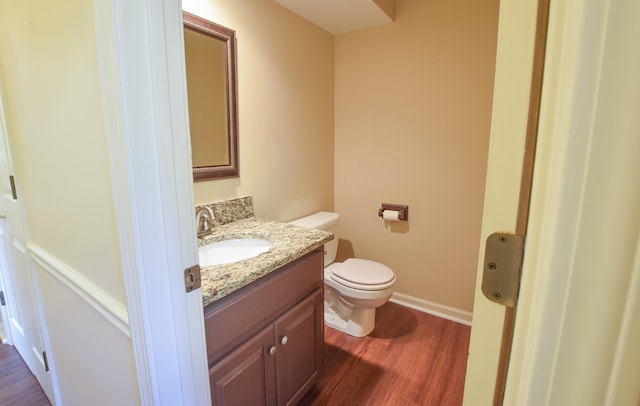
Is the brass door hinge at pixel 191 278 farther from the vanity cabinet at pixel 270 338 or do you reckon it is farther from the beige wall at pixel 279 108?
the beige wall at pixel 279 108

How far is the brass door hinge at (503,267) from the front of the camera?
1.23ft

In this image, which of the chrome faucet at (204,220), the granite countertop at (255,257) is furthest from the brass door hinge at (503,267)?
the chrome faucet at (204,220)

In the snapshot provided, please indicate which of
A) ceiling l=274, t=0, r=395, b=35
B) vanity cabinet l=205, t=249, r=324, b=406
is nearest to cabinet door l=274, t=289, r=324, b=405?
vanity cabinet l=205, t=249, r=324, b=406

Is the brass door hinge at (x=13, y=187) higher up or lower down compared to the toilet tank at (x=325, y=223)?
higher up

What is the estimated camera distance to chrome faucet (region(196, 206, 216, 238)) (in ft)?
4.71

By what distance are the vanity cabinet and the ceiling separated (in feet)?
4.90

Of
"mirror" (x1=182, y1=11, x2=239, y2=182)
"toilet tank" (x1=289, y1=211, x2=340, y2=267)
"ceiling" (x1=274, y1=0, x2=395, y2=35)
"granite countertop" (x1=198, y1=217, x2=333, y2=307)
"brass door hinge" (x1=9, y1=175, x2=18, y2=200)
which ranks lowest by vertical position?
"toilet tank" (x1=289, y1=211, x2=340, y2=267)

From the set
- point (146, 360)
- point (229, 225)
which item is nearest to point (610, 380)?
point (146, 360)

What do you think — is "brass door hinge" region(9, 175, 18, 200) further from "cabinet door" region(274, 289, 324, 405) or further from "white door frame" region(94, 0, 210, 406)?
"cabinet door" region(274, 289, 324, 405)

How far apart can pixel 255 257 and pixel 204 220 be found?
45 cm

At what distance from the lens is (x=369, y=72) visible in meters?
2.26

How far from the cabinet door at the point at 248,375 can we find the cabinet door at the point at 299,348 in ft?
0.17

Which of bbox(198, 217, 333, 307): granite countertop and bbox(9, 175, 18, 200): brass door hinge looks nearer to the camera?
bbox(198, 217, 333, 307): granite countertop

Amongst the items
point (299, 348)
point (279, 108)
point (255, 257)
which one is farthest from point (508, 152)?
point (279, 108)
